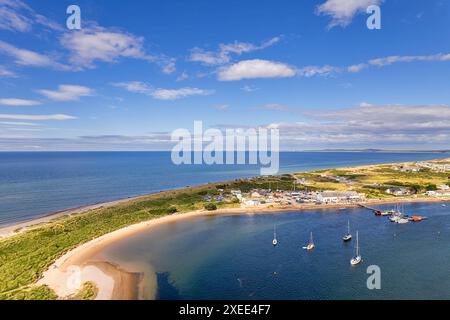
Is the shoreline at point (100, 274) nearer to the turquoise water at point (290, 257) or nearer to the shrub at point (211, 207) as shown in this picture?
the turquoise water at point (290, 257)

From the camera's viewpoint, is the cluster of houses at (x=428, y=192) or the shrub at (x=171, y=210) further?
the cluster of houses at (x=428, y=192)

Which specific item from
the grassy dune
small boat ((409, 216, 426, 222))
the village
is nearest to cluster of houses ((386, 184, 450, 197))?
the village

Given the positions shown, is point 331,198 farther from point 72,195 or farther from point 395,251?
point 72,195

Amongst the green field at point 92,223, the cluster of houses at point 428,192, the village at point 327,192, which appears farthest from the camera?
→ the cluster of houses at point 428,192

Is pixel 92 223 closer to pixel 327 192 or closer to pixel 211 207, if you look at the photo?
pixel 211 207

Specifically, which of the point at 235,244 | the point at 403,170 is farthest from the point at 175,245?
the point at 403,170

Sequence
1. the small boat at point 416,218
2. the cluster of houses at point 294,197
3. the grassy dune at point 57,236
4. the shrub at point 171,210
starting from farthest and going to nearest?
the cluster of houses at point 294,197 < the shrub at point 171,210 < the small boat at point 416,218 < the grassy dune at point 57,236

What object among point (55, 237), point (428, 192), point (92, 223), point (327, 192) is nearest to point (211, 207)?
point (92, 223)

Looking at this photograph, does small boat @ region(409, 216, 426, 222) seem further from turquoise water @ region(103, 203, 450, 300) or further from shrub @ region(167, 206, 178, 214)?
shrub @ region(167, 206, 178, 214)

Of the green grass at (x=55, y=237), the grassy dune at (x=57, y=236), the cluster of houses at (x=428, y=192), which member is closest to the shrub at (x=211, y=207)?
the grassy dune at (x=57, y=236)
